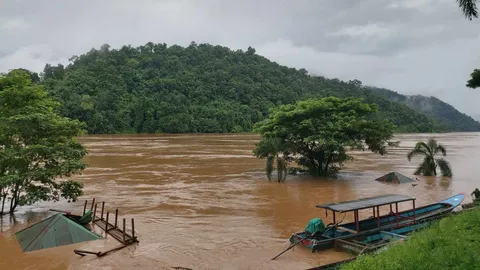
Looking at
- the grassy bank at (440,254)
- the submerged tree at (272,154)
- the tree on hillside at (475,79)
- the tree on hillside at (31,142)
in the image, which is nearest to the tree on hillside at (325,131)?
the submerged tree at (272,154)

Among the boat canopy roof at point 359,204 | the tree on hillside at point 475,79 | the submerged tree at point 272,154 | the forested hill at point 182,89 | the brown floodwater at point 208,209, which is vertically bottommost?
the brown floodwater at point 208,209

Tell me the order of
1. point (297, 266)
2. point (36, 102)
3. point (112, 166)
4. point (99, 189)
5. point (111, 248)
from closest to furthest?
point (297, 266) < point (111, 248) < point (36, 102) < point (99, 189) < point (112, 166)

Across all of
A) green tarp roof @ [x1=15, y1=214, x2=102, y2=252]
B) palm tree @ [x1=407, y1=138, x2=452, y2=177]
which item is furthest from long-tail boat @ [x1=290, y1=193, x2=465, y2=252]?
palm tree @ [x1=407, y1=138, x2=452, y2=177]

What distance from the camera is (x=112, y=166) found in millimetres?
36031

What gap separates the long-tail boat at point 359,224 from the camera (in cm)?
1304

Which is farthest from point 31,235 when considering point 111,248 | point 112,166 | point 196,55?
point 196,55

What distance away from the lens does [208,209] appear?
65.3ft

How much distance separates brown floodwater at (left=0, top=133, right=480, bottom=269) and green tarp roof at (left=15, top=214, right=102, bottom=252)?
0.88ft

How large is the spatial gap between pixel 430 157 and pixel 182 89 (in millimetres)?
94154

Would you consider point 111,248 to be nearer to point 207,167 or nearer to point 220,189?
point 220,189

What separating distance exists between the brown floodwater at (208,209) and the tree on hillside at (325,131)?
6.21ft

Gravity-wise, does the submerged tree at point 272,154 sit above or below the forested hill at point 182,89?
below

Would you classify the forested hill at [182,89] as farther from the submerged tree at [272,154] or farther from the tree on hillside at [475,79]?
the tree on hillside at [475,79]

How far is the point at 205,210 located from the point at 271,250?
679cm
